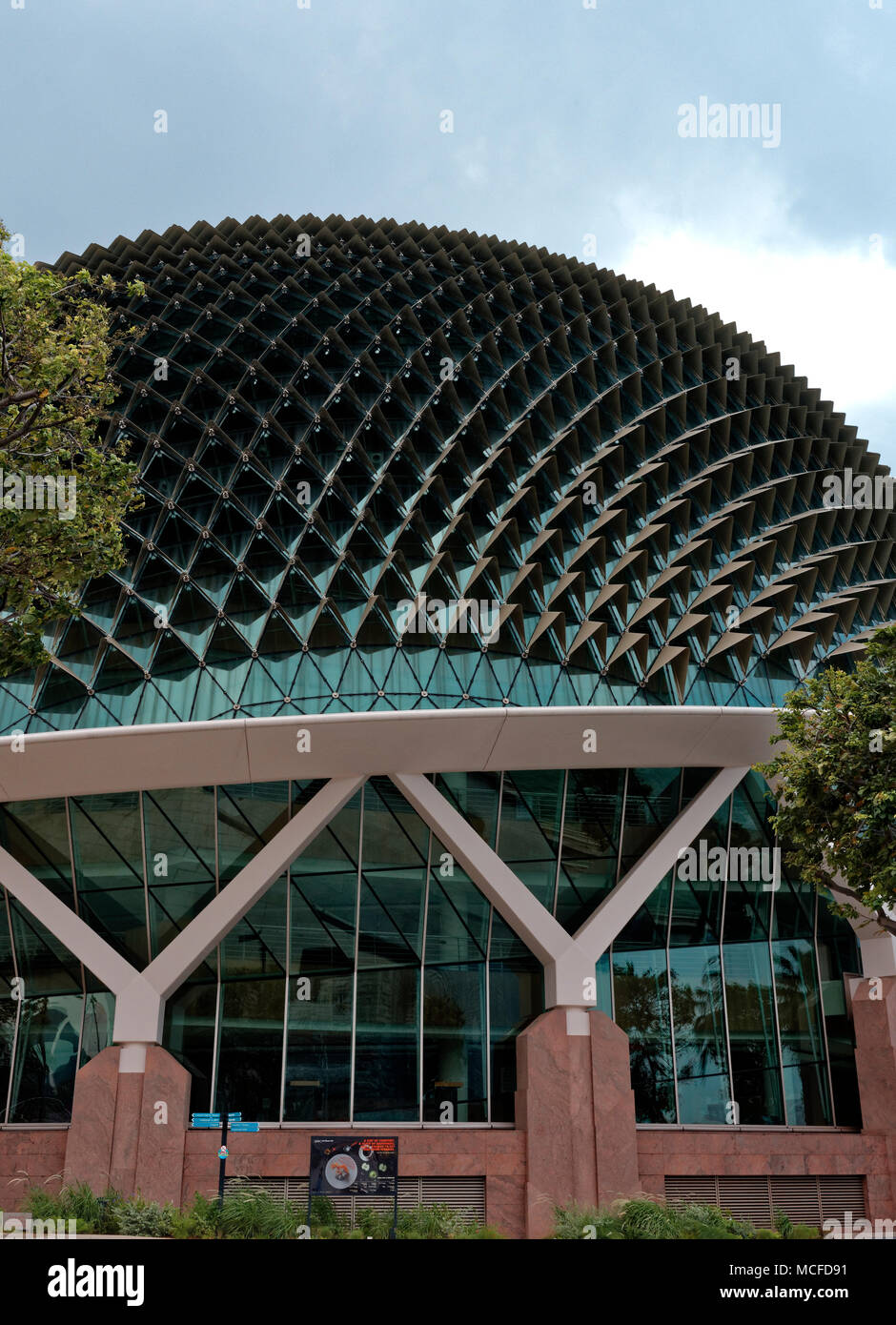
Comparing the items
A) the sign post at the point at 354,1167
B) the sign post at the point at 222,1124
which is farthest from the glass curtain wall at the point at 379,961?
the sign post at the point at 354,1167

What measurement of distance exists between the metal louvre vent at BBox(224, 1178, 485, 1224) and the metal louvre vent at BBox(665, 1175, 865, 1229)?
443 centimetres

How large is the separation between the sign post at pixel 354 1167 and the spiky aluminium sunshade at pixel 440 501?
10.2m

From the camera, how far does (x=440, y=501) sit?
98.2ft

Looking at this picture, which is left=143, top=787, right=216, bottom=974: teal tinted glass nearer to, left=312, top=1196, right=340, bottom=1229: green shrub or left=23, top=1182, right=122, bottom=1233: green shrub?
left=23, top=1182, right=122, bottom=1233: green shrub

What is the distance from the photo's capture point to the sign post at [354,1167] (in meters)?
17.9

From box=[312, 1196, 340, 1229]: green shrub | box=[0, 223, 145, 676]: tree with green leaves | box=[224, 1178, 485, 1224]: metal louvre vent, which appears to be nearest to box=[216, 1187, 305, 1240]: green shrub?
box=[312, 1196, 340, 1229]: green shrub

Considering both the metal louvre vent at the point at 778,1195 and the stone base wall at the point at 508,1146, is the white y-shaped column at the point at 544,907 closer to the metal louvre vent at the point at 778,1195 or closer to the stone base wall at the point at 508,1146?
the stone base wall at the point at 508,1146

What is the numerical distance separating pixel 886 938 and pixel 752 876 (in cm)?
344

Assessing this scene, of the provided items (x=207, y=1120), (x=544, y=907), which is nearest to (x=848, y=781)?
(x=544, y=907)

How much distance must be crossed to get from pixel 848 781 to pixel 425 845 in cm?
1031

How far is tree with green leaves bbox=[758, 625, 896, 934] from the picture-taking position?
18.3 meters

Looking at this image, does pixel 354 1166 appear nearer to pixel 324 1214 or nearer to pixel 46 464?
pixel 324 1214
